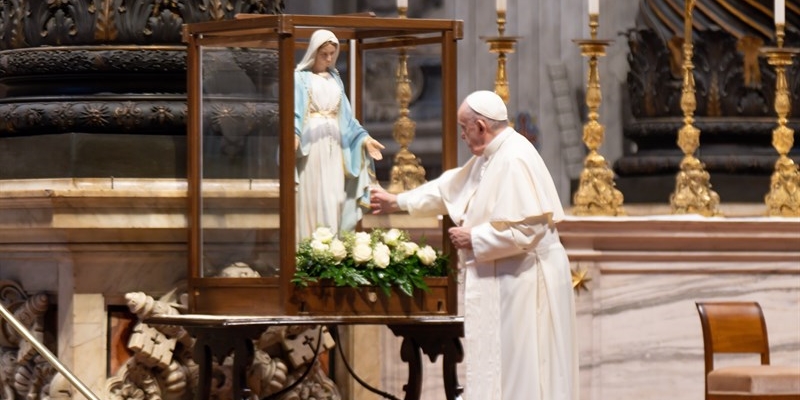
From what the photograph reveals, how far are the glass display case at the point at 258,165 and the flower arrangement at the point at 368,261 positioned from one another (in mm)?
41

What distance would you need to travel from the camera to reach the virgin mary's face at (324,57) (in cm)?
924

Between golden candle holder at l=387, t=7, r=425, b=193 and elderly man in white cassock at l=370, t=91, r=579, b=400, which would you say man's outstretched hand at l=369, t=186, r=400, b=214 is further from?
golden candle holder at l=387, t=7, r=425, b=193


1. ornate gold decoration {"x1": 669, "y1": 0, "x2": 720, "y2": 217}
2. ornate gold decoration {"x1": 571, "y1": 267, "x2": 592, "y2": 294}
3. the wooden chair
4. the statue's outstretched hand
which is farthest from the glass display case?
ornate gold decoration {"x1": 669, "y1": 0, "x2": 720, "y2": 217}

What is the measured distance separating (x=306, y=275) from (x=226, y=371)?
81 centimetres

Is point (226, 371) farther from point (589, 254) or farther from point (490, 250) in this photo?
point (589, 254)

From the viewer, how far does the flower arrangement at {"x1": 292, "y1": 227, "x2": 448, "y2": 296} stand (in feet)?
29.5

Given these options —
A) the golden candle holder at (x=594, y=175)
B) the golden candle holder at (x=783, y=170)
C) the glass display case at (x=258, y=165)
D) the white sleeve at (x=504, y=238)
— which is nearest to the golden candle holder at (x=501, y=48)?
the golden candle holder at (x=594, y=175)

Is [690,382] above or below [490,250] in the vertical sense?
below

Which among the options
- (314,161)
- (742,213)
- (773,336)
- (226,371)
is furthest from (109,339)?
(742,213)

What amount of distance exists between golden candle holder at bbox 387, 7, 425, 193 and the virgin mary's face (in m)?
0.38

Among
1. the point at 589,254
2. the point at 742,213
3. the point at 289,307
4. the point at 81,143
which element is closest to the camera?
the point at 289,307

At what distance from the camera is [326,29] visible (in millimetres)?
9320

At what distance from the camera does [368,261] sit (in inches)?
357

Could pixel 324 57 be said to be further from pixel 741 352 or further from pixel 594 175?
pixel 741 352
